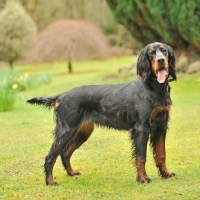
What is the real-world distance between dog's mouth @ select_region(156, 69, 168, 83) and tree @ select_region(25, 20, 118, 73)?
20.3 m

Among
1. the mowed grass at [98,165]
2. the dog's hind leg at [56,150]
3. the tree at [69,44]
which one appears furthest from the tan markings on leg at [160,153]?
the tree at [69,44]

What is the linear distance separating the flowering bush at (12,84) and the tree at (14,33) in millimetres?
9440

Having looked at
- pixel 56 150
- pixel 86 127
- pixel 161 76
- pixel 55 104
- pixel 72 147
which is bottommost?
pixel 72 147

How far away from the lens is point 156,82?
579 centimetres

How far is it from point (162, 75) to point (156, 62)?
0.17 meters

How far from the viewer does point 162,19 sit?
53.3ft

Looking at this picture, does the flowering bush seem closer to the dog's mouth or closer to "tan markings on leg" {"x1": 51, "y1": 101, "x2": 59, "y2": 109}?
"tan markings on leg" {"x1": 51, "y1": 101, "x2": 59, "y2": 109}

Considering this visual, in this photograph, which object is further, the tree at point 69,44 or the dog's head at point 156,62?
the tree at point 69,44

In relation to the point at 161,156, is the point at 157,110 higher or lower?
higher

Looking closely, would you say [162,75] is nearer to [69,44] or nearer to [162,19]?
[162,19]

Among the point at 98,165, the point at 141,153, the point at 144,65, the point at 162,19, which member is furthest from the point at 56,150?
the point at 162,19

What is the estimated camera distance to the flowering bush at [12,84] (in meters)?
13.4

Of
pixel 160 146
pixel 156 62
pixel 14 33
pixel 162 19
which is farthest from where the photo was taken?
pixel 14 33

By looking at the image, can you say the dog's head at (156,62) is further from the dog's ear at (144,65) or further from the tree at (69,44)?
the tree at (69,44)
